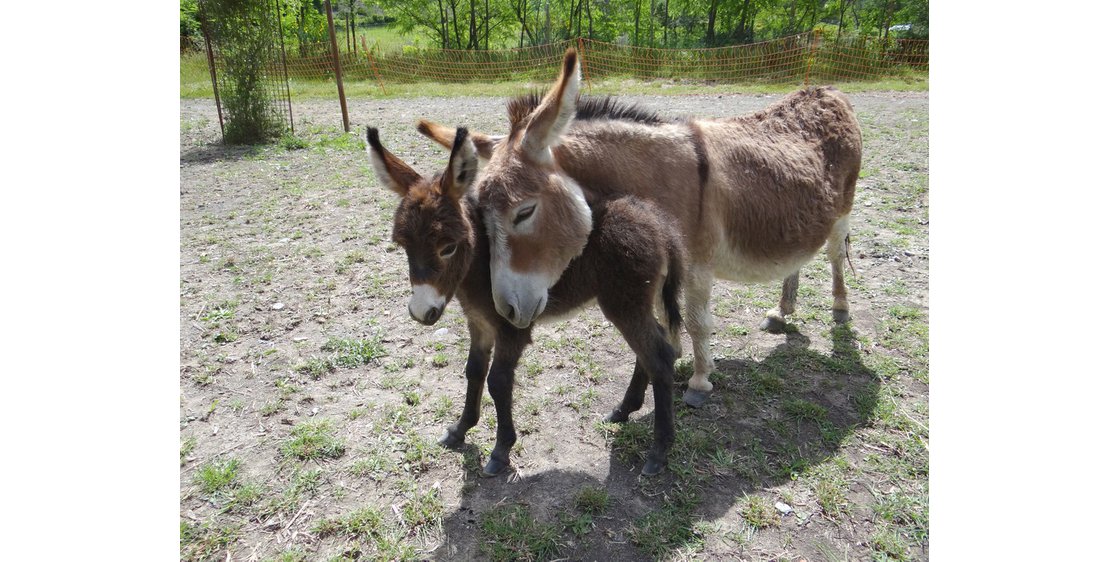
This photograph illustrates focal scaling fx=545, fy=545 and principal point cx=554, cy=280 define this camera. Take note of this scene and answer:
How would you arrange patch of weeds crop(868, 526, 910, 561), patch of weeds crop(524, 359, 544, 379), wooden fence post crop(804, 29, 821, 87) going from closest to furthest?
patch of weeds crop(868, 526, 910, 561), patch of weeds crop(524, 359, 544, 379), wooden fence post crop(804, 29, 821, 87)

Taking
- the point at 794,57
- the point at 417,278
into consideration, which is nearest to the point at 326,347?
the point at 417,278

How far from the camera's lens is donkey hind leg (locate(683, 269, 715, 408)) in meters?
3.80

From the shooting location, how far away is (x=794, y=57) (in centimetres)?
2312

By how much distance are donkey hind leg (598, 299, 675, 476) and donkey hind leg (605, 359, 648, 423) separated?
371 millimetres

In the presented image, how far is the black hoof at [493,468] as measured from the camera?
11.3 ft

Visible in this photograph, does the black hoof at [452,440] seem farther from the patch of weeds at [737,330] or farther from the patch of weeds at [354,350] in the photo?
the patch of weeds at [737,330]

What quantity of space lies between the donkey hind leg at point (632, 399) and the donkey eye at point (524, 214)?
144 cm

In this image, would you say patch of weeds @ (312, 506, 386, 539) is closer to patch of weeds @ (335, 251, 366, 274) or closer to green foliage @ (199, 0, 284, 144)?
patch of weeds @ (335, 251, 366, 274)

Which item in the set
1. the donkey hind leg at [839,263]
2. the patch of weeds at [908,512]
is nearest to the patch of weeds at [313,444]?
the patch of weeds at [908,512]

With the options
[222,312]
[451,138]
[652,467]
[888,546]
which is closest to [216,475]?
[222,312]

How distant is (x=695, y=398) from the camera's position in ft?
13.4

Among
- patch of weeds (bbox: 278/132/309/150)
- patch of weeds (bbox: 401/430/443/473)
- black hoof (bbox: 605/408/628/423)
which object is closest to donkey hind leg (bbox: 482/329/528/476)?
patch of weeds (bbox: 401/430/443/473)

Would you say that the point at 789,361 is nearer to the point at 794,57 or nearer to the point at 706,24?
the point at 794,57

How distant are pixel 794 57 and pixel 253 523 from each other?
25.7 m
